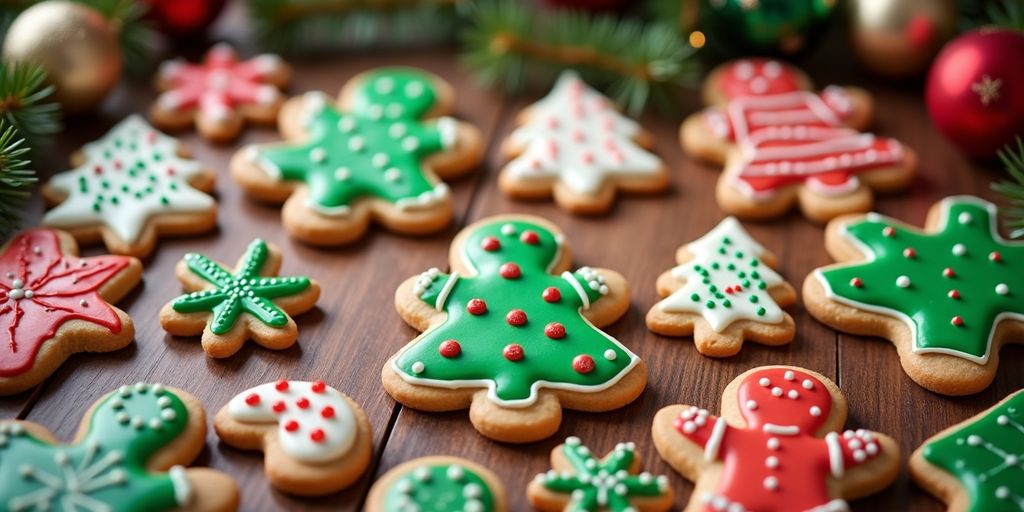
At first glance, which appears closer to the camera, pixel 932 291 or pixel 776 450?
pixel 776 450

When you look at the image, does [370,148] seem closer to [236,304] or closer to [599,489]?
[236,304]

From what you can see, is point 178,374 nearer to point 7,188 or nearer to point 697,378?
point 7,188

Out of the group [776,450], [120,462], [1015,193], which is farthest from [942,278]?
[120,462]

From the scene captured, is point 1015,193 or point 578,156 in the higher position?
point 1015,193

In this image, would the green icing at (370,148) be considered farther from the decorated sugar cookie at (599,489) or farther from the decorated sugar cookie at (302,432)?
the decorated sugar cookie at (599,489)

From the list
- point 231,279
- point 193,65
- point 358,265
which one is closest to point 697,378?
point 358,265

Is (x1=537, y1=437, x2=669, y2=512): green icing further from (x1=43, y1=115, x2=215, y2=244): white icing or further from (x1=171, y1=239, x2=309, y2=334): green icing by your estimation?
(x1=43, y1=115, x2=215, y2=244): white icing

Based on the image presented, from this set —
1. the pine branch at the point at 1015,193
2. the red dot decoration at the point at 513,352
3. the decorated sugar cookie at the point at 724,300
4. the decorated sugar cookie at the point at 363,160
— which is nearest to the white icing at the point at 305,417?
the red dot decoration at the point at 513,352
